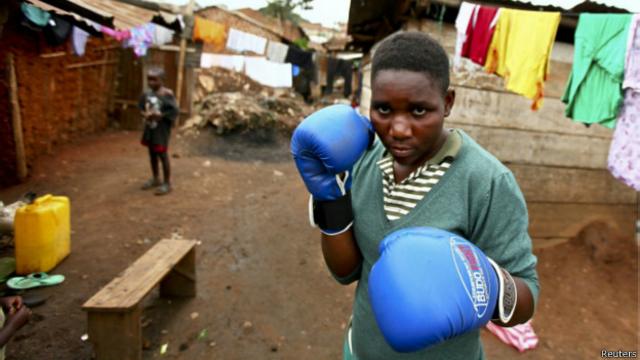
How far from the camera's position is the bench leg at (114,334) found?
7.98 ft

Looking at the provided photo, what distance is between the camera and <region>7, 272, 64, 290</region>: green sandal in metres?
3.33

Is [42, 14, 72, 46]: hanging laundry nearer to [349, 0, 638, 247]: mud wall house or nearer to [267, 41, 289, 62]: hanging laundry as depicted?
[349, 0, 638, 247]: mud wall house

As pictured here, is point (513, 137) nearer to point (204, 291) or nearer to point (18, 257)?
point (204, 291)

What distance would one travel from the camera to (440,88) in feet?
3.63

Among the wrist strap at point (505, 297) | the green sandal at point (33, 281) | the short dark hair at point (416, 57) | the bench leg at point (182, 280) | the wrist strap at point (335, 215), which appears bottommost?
the green sandal at point (33, 281)

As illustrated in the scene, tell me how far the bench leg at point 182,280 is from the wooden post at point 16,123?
3949 millimetres

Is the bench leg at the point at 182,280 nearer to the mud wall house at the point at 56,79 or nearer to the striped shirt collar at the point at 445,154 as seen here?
the mud wall house at the point at 56,79

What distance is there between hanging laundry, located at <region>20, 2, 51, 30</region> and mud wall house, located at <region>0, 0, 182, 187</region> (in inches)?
3.2

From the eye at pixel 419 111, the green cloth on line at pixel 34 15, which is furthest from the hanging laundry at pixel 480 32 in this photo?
the green cloth on line at pixel 34 15

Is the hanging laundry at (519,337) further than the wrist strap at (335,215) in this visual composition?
Yes

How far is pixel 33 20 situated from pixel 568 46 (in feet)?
21.2

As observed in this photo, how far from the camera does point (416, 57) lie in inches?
42.0

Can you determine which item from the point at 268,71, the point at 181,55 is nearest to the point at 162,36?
the point at 181,55

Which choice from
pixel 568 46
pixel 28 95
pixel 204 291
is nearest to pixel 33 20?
pixel 28 95
